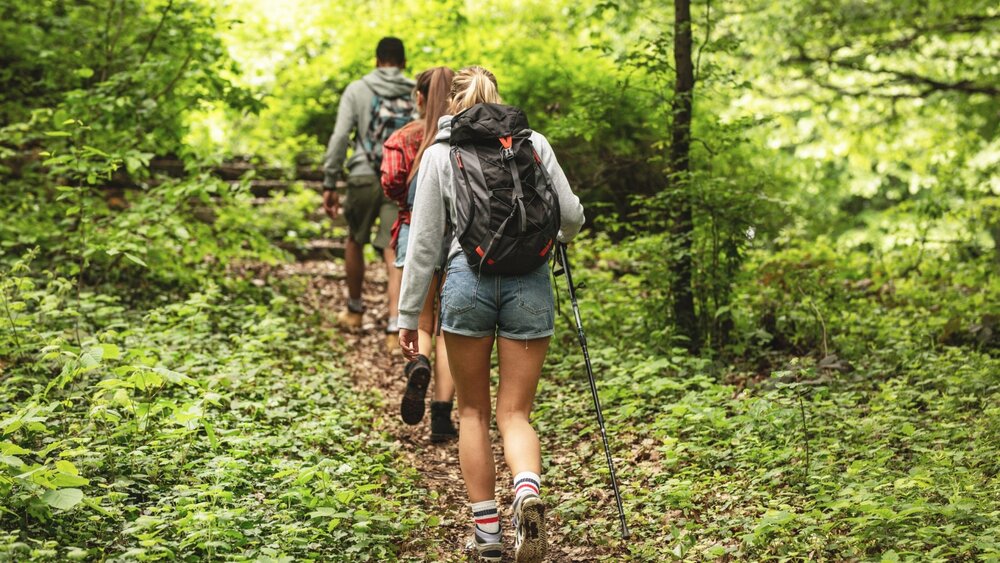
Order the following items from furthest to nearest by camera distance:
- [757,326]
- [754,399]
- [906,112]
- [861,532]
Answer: [906,112] → [757,326] → [754,399] → [861,532]

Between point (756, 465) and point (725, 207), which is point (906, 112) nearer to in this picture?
point (725, 207)

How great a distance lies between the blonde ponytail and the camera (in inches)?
151

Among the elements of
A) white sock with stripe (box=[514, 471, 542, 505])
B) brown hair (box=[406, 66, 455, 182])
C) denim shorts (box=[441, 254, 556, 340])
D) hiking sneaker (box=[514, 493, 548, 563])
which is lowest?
hiking sneaker (box=[514, 493, 548, 563])

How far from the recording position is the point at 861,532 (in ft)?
11.3

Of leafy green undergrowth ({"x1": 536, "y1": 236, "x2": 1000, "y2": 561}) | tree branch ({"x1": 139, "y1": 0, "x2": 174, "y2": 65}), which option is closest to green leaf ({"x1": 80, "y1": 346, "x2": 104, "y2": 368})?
leafy green undergrowth ({"x1": 536, "y1": 236, "x2": 1000, "y2": 561})

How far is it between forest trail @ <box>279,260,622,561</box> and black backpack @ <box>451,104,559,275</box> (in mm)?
1435

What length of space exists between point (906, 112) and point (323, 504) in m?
15.7

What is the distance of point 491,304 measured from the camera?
365 centimetres

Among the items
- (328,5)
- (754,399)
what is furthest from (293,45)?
(754,399)

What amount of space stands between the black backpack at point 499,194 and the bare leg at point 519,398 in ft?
1.20

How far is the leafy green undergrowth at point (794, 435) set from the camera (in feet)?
11.6

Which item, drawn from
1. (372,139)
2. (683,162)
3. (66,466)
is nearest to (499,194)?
(66,466)

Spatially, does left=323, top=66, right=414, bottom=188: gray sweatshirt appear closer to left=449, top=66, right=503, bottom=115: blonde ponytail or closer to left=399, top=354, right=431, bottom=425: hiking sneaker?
left=399, top=354, right=431, bottom=425: hiking sneaker

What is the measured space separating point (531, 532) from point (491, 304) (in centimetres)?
97
